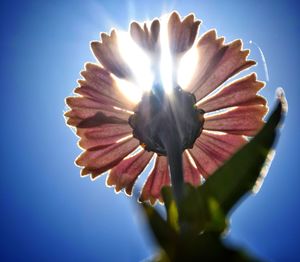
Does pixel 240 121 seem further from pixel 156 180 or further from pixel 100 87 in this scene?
→ pixel 100 87

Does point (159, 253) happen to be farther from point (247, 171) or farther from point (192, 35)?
point (192, 35)

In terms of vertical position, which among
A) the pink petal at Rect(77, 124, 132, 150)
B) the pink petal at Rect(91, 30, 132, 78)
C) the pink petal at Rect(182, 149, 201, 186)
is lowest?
the pink petal at Rect(182, 149, 201, 186)

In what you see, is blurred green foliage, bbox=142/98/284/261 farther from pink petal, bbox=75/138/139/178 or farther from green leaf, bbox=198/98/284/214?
pink petal, bbox=75/138/139/178

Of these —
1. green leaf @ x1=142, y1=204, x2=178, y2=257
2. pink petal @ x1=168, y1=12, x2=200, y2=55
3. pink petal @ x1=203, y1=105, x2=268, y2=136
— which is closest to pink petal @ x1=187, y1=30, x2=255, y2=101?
pink petal @ x1=168, y1=12, x2=200, y2=55

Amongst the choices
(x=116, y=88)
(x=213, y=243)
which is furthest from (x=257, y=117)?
(x=213, y=243)

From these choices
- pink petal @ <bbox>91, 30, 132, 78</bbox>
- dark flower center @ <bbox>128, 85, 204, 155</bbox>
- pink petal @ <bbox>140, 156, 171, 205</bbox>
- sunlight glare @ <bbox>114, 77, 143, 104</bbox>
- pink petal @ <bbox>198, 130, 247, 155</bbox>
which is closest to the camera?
dark flower center @ <bbox>128, 85, 204, 155</bbox>

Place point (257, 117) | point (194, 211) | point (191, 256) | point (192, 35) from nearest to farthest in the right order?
point (191, 256), point (194, 211), point (192, 35), point (257, 117)
